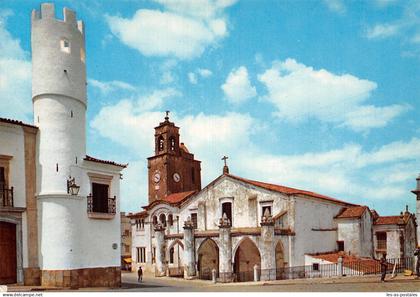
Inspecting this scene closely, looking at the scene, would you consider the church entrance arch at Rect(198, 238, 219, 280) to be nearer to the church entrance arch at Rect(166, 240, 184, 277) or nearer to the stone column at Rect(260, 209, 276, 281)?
the church entrance arch at Rect(166, 240, 184, 277)

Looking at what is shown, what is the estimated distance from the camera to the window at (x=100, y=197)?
16.7 metres

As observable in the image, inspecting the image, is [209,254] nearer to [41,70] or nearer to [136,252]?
[136,252]

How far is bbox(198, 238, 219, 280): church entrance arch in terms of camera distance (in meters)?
27.1

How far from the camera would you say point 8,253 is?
1460cm

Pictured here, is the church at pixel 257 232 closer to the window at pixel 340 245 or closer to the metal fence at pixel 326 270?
the window at pixel 340 245

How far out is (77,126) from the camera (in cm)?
1585

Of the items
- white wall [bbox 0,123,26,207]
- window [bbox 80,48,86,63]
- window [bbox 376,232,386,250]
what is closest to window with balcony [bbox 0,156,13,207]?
white wall [bbox 0,123,26,207]

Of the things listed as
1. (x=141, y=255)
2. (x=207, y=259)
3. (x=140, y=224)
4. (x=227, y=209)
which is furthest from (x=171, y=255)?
(x=140, y=224)

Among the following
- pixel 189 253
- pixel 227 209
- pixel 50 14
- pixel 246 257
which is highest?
pixel 50 14

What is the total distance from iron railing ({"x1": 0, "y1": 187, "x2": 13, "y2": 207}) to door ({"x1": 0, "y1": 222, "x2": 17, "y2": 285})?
2.18 feet

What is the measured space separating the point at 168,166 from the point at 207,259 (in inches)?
535

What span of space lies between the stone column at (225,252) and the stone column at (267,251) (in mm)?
1870

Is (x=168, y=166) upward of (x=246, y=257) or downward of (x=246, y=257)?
upward

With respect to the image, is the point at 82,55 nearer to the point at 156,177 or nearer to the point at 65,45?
the point at 65,45
